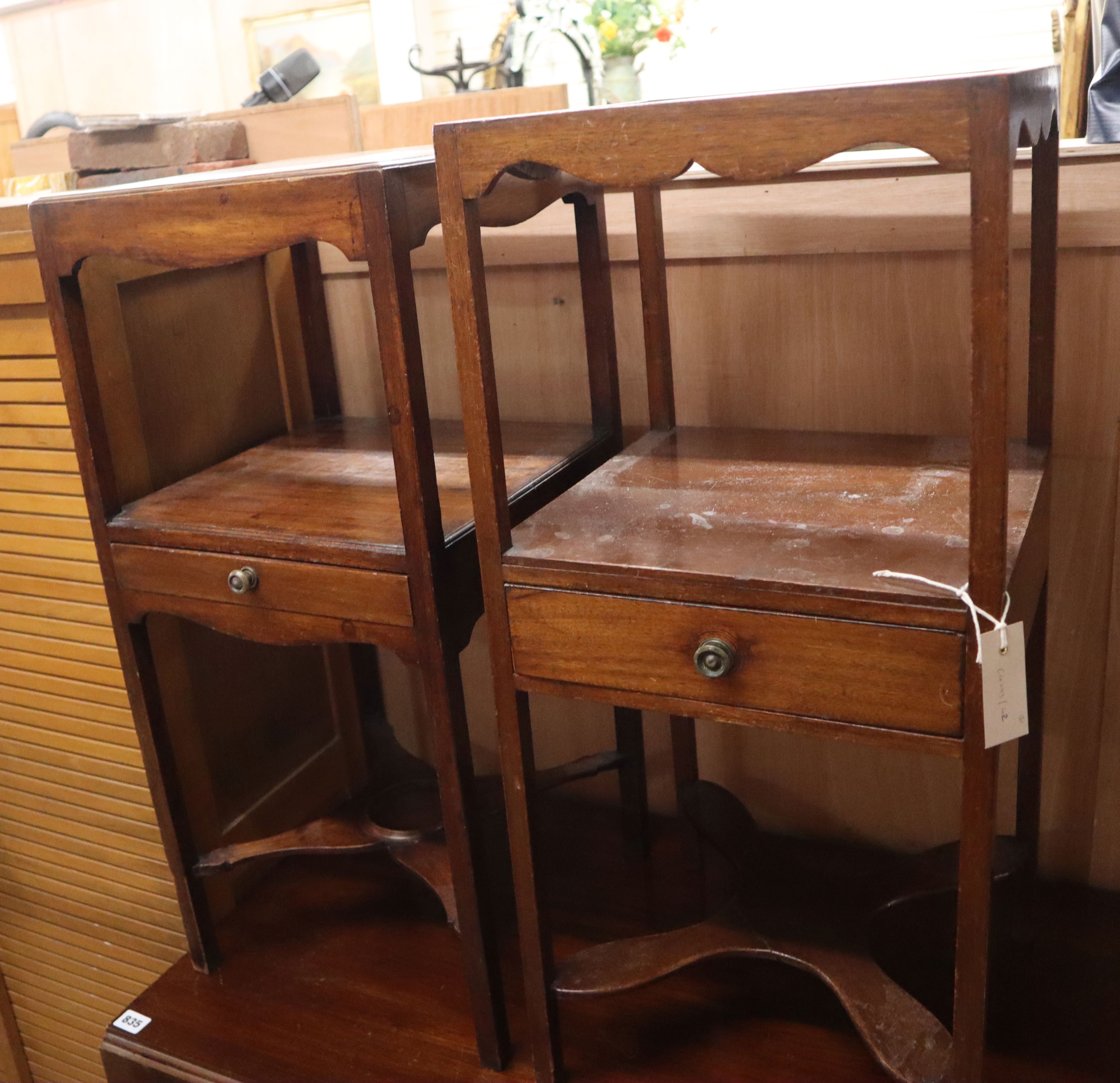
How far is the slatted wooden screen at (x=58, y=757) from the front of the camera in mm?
1504

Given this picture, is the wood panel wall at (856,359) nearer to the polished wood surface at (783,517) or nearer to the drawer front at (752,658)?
the polished wood surface at (783,517)

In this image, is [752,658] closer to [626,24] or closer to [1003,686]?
[1003,686]

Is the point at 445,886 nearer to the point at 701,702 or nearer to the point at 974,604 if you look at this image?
the point at 701,702

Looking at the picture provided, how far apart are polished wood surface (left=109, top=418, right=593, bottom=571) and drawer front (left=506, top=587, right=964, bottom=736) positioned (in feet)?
0.62

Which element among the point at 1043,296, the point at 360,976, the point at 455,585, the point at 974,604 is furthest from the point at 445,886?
the point at 1043,296

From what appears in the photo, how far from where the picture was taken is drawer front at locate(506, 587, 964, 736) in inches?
38.0

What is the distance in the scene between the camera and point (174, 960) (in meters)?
1.76

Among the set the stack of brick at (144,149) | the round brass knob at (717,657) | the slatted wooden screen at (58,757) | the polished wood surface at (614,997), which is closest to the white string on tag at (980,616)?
the round brass knob at (717,657)

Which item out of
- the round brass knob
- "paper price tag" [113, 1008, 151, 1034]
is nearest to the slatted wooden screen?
"paper price tag" [113, 1008, 151, 1034]

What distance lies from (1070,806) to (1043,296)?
2.30 feet

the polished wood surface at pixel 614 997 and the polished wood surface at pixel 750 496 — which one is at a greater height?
the polished wood surface at pixel 750 496

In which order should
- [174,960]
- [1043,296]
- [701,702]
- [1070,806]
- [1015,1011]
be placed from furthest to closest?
[174,960] < [1070,806] < [1015,1011] < [1043,296] < [701,702]

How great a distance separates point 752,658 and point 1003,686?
0.21 m

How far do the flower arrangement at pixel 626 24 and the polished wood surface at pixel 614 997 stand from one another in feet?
5.53
